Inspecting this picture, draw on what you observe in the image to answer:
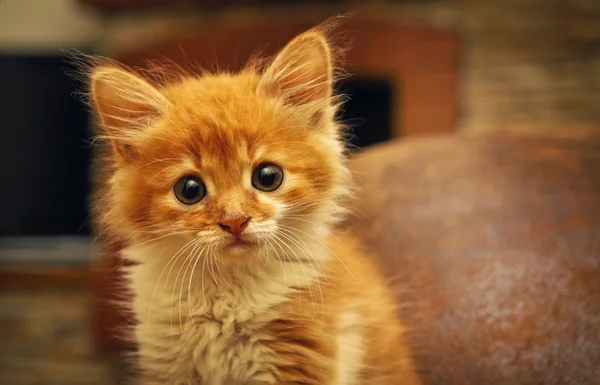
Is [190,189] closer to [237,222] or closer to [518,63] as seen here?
[237,222]

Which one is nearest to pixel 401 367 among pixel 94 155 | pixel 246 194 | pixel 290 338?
pixel 290 338

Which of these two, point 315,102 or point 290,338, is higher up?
point 315,102

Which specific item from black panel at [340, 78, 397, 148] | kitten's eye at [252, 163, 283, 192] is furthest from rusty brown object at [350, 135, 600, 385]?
kitten's eye at [252, 163, 283, 192]

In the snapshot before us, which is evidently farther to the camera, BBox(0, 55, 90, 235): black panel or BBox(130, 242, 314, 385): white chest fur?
BBox(0, 55, 90, 235): black panel

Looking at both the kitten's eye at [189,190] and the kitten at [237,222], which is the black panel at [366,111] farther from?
the kitten's eye at [189,190]

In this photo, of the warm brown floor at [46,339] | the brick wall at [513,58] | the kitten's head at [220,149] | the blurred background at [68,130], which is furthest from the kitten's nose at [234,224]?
the brick wall at [513,58]

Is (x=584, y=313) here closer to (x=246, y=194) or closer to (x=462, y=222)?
(x=462, y=222)

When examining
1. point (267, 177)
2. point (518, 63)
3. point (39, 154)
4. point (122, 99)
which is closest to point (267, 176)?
point (267, 177)

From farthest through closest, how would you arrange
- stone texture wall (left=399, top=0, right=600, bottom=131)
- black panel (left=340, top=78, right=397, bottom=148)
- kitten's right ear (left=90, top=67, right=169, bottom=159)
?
stone texture wall (left=399, top=0, right=600, bottom=131)
black panel (left=340, top=78, right=397, bottom=148)
kitten's right ear (left=90, top=67, right=169, bottom=159)

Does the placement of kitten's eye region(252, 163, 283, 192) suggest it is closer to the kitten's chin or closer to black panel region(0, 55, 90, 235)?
the kitten's chin
